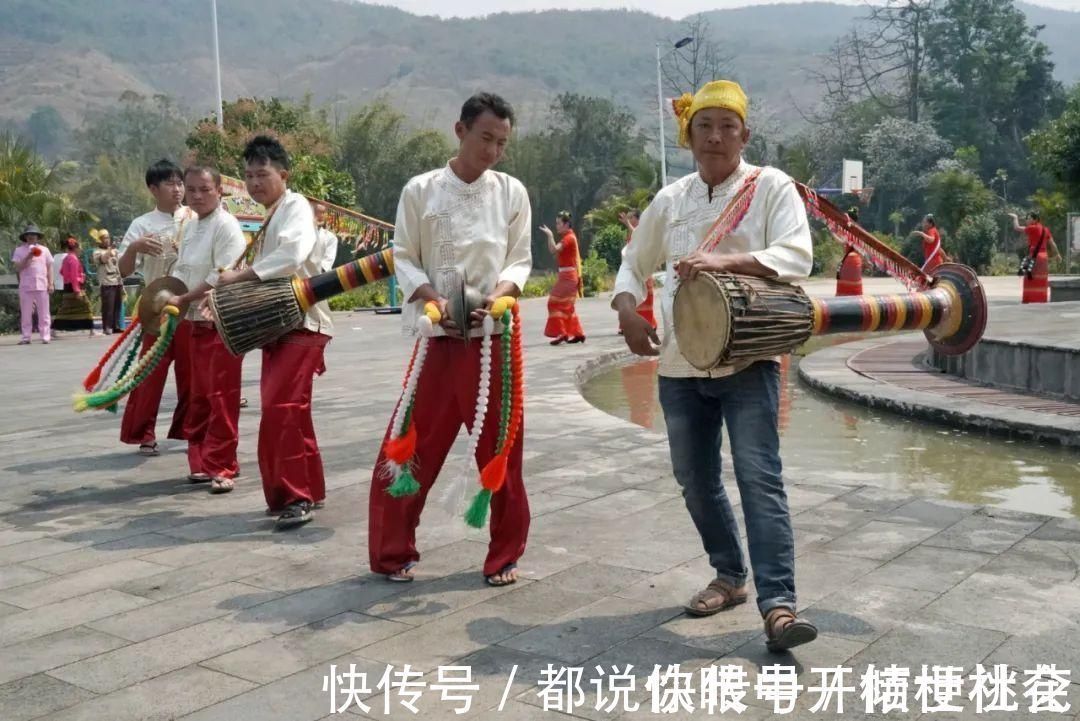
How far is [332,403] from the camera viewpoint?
30.1 ft

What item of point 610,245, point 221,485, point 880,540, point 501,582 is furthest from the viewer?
point 610,245

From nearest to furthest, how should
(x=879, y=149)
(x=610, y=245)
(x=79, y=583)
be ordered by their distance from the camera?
(x=79, y=583), (x=610, y=245), (x=879, y=149)

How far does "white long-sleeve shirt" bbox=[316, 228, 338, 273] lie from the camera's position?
5430 millimetres

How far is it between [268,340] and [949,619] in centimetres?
294

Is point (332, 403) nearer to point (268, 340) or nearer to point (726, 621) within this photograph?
point (268, 340)

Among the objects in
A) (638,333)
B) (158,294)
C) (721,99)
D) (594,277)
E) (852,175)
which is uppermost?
(852,175)

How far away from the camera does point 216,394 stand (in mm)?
5844

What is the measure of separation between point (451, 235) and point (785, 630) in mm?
1886

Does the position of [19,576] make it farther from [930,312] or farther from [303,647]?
[930,312]

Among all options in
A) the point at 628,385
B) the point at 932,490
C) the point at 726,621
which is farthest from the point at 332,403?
the point at 726,621

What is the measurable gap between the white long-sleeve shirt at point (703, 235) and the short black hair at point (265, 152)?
2090 mm

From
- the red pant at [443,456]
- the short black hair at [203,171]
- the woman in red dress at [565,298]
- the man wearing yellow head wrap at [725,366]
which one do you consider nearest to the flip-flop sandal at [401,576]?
the red pant at [443,456]

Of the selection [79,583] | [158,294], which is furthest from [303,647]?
[158,294]

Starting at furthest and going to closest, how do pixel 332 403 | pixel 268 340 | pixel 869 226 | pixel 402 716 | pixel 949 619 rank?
1. pixel 869 226
2. pixel 332 403
3. pixel 268 340
4. pixel 949 619
5. pixel 402 716
